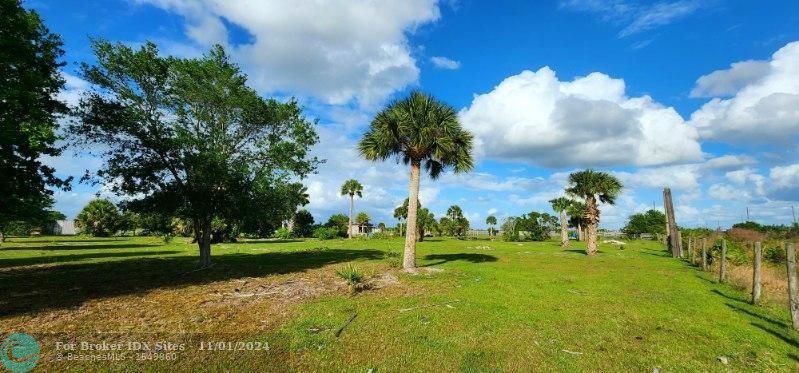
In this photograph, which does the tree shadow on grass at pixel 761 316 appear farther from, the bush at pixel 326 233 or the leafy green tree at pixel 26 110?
the bush at pixel 326 233

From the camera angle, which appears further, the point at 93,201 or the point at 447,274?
the point at 93,201

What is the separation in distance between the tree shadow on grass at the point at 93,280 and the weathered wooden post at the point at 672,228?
31726 mm

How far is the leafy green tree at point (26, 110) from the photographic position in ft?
48.0

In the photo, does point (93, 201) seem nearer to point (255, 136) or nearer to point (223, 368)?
point (255, 136)

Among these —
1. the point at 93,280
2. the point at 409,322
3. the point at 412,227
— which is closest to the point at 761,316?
the point at 409,322

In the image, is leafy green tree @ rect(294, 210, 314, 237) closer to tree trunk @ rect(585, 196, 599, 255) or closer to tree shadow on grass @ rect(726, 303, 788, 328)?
tree trunk @ rect(585, 196, 599, 255)

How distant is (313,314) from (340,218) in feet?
265

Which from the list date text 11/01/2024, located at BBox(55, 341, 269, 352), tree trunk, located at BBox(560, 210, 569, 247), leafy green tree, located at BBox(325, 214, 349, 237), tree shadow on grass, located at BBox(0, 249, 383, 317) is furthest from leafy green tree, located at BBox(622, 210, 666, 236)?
date text 11/01/2024, located at BBox(55, 341, 269, 352)

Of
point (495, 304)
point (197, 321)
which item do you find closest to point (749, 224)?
point (495, 304)

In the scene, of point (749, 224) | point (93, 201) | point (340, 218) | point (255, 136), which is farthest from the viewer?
point (340, 218)

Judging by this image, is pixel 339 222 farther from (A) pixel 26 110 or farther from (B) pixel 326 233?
(A) pixel 26 110

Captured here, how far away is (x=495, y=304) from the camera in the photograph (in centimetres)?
1348

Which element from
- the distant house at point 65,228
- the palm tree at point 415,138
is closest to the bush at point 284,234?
the distant house at point 65,228

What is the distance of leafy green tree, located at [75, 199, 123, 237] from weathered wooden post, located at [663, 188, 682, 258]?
88192 mm
